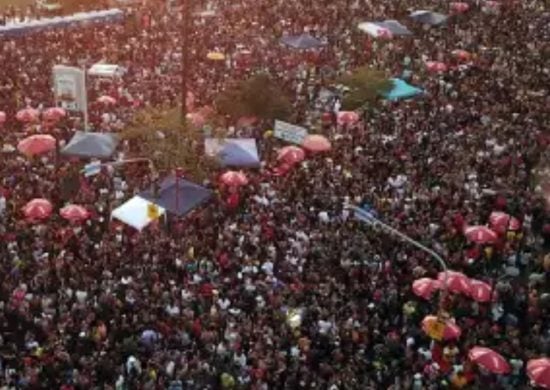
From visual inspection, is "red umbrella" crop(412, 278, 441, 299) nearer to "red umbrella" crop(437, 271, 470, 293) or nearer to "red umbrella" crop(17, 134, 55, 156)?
"red umbrella" crop(437, 271, 470, 293)

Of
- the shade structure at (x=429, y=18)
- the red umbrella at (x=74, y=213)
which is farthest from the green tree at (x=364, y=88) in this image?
the red umbrella at (x=74, y=213)

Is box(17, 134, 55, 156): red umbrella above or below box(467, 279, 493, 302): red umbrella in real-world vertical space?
below

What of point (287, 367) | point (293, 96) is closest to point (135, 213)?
point (287, 367)

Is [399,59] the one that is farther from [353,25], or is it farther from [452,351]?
[452,351]

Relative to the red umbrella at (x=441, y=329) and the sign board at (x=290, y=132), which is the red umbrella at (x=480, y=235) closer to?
the red umbrella at (x=441, y=329)

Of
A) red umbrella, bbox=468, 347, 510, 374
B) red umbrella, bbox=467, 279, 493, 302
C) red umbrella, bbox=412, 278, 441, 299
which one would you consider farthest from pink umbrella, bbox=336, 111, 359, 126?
red umbrella, bbox=468, 347, 510, 374

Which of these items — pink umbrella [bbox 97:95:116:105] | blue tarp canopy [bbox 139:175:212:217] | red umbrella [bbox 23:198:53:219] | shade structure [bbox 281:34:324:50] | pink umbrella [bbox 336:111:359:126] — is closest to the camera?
red umbrella [bbox 23:198:53:219]

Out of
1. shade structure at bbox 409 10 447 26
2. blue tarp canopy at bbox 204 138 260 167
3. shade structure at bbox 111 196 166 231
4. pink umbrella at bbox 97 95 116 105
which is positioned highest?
shade structure at bbox 111 196 166 231
